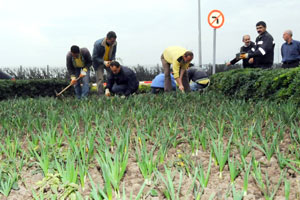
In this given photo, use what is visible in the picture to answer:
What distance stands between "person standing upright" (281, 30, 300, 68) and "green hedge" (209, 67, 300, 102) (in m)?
1.94

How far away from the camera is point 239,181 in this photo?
216 centimetres

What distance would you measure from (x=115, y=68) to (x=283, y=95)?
3355 mm

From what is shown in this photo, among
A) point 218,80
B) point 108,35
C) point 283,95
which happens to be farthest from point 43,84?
point 283,95

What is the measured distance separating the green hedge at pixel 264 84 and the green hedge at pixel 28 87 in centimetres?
673

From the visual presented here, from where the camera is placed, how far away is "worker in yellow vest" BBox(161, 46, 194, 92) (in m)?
6.79

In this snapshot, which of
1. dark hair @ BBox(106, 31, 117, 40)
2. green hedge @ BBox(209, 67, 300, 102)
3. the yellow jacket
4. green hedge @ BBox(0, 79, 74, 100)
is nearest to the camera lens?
green hedge @ BBox(209, 67, 300, 102)

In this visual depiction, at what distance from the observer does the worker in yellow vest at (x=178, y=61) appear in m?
6.79

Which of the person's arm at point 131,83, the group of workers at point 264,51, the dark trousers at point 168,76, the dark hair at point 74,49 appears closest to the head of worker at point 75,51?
the dark hair at point 74,49

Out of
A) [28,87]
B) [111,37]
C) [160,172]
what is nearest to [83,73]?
[111,37]

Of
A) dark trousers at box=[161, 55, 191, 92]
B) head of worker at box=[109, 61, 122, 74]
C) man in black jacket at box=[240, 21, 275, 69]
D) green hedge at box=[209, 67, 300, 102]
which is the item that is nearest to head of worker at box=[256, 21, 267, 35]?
man in black jacket at box=[240, 21, 275, 69]

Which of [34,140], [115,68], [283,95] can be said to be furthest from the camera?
[115,68]

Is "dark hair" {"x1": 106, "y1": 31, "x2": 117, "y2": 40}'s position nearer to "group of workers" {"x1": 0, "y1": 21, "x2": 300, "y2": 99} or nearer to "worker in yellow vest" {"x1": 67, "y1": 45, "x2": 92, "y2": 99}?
"group of workers" {"x1": 0, "y1": 21, "x2": 300, "y2": 99}

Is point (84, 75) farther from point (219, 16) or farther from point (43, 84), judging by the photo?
point (219, 16)

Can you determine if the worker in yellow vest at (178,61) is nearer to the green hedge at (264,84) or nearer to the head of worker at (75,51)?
the green hedge at (264,84)
